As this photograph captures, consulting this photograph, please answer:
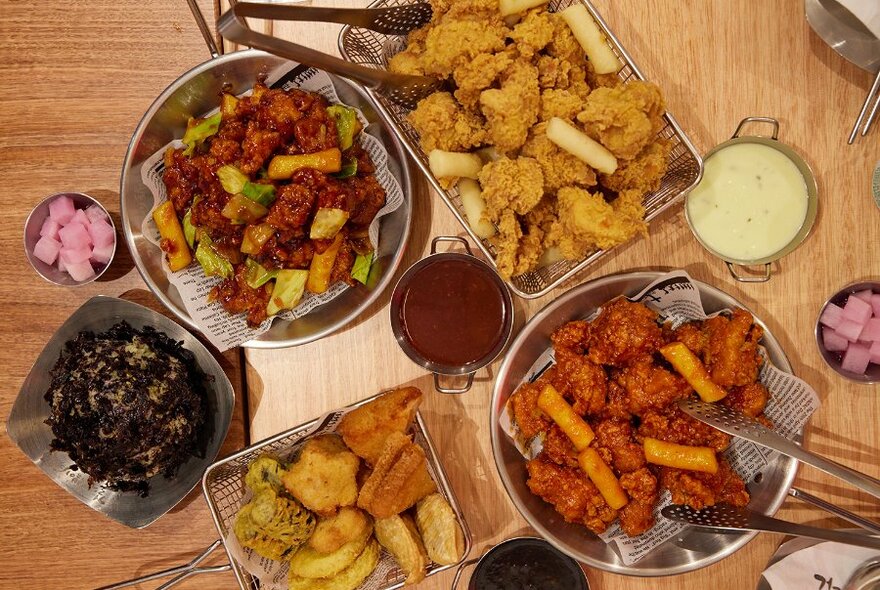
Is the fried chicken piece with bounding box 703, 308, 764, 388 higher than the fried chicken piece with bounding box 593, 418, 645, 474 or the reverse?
higher

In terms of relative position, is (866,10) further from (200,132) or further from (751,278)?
(200,132)

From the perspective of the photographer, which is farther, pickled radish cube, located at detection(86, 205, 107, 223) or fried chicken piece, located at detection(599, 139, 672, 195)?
pickled radish cube, located at detection(86, 205, 107, 223)

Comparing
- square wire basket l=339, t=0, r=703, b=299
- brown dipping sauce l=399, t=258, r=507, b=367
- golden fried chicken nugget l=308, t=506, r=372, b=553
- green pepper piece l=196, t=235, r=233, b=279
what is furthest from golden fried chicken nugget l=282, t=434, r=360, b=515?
square wire basket l=339, t=0, r=703, b=299

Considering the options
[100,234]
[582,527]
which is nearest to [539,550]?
[582,527]

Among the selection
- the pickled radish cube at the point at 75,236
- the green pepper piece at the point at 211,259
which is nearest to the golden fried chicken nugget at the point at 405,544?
the green pepper piece at the point at 211,259

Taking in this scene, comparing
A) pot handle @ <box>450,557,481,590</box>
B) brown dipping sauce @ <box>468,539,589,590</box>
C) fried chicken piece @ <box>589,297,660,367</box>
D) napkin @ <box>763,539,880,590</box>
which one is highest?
fried chicken piece @ <box>589,297,660,367</box>

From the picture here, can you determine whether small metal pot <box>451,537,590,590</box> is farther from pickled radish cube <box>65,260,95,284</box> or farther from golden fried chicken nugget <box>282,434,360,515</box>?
pickled radish cube <box>65,260,95,284</box>

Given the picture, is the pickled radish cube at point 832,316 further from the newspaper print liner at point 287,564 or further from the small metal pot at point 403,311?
the newspaper print liner at point 287,564

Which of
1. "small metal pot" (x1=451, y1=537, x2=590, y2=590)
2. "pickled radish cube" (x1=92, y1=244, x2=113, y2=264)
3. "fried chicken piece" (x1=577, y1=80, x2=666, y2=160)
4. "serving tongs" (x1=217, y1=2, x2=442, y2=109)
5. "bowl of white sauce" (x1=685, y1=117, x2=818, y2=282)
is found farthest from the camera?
"pickled radish cube" (x1=92, y1=244, x2=113, y2=264)
